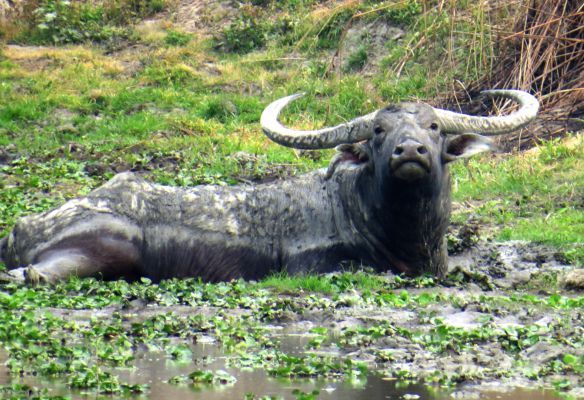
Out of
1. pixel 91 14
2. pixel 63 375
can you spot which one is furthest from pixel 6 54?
pixel 63 375

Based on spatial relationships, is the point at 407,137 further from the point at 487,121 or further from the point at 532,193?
the point at 532,193

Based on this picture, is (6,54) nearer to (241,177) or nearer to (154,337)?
(241,177)

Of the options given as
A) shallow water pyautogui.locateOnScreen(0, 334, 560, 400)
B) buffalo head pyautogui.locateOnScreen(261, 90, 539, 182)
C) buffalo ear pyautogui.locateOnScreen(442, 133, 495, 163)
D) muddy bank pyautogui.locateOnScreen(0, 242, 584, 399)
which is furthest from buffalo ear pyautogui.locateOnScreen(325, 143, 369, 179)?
shallow water pyautogui.locateOnScreen(0, 334, 560, 400)

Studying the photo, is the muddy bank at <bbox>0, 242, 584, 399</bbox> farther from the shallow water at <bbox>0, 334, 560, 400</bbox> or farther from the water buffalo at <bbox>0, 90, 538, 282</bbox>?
the water buffalo at <bbox>0, 90, 538, 282</bbox>

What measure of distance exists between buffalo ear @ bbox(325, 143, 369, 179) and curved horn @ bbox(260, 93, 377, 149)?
0.35ft

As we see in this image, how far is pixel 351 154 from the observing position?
10.5 metres

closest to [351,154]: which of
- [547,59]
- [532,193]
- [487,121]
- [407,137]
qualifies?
[407,137]

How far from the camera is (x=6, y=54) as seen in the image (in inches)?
822

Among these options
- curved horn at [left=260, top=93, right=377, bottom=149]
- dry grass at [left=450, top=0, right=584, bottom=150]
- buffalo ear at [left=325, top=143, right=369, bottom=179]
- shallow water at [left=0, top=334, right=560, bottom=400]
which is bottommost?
shallow water at [left=0, top=334, right=560, bottom=400]

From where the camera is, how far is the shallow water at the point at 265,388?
20.4 ft

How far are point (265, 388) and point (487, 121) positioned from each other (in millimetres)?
4976

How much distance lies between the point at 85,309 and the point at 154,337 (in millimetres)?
1216

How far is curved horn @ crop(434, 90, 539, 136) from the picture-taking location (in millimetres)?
10453

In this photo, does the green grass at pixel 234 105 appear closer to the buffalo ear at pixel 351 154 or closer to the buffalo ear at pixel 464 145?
the buffalo ear at pixel 464 145
